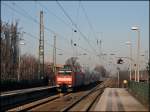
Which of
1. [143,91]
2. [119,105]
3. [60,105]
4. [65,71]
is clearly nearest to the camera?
[119,105]

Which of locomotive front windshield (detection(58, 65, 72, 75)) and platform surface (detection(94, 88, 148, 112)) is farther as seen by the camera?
locomotive front windshield (detection(58, 65, 72, 75))

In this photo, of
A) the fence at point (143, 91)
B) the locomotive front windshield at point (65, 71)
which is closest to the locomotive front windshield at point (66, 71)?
the locomotive front windshield at point (65, 71)

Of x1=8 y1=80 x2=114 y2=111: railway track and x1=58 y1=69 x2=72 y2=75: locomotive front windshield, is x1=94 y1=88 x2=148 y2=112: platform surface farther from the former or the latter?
x1=58 y1=69 x2=72 y2=75: locomotive front windshield

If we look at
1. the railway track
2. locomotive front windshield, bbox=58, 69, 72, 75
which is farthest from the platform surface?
locomotive front windshield, bbox=58, 69, 72, 75

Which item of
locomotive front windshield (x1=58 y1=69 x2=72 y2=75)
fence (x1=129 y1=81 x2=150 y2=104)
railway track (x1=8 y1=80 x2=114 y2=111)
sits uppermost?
locomotive front windshield (x1=58 y1=69 x2=72 y2=75)

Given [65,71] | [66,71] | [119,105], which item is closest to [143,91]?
[119,105]

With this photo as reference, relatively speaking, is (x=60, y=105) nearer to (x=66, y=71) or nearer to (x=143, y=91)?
(x=143, y=91)

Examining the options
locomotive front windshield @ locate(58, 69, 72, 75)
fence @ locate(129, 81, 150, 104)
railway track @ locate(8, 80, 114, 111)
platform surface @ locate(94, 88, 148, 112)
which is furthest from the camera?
locomotive front windshield @ locate(58, 69, 72, 75)

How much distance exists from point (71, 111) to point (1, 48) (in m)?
38.0

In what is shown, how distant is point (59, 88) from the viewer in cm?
5350

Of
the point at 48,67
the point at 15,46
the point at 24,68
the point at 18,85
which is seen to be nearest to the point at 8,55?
the point at 15,46

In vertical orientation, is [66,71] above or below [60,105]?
above

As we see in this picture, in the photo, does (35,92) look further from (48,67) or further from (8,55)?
(48,67)

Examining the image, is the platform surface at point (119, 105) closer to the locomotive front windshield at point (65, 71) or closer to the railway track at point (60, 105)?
the railway track at point (60, 105)
